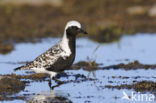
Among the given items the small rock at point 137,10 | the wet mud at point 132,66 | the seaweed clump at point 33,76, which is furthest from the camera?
the small rock at point 137,10

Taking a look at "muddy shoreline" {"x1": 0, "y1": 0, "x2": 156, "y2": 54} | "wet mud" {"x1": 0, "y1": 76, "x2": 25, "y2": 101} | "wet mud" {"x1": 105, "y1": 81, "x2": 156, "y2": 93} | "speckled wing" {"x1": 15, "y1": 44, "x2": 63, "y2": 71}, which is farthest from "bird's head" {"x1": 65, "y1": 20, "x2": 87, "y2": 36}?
"muddy shoreline" {"x1": 0, "y1": 0, "x2": 156, "y2": 54}

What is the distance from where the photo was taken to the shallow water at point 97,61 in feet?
35.2

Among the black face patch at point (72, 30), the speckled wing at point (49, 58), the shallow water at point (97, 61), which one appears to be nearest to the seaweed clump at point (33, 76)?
the shallow water at point (97, 61)

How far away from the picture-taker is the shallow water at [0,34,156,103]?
35.2ft

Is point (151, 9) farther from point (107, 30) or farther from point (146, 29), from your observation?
point (107, 30)

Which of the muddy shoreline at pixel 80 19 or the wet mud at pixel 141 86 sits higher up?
the muddy shoreline at pixel 80 19

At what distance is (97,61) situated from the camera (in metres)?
16.2

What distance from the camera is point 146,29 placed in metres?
26.2

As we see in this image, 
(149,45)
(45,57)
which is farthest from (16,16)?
(45,57)

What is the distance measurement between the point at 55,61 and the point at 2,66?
4118mm

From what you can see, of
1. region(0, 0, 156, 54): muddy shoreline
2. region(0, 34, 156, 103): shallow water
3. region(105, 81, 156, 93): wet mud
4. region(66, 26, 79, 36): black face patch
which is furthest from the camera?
region(0, 0, 156, 54): muddy shoreline

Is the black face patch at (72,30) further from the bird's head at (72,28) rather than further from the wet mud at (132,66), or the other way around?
the wet mud at (132,66)

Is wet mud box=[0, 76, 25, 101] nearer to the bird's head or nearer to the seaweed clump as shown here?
the seaweed clump

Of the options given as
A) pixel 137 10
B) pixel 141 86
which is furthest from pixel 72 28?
pixel 137 10
